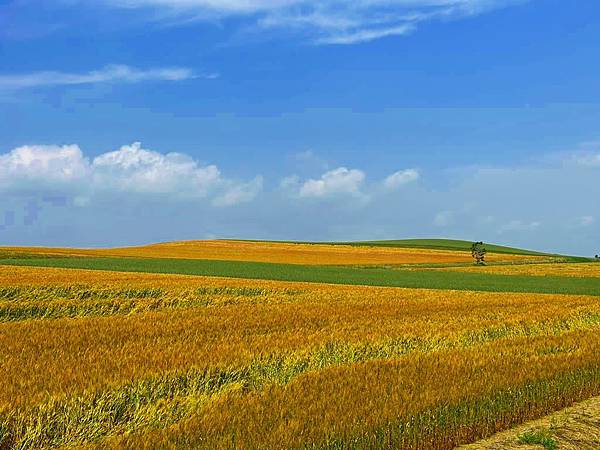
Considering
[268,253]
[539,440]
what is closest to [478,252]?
[268,253]

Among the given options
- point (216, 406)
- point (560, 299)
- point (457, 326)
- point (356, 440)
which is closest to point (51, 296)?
point (457, 326)

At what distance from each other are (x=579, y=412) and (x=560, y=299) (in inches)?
784

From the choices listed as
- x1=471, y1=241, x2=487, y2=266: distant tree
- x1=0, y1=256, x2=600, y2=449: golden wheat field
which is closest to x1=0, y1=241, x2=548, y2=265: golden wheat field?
x1=471, y1=241, x2=487, y2=266: distant tree

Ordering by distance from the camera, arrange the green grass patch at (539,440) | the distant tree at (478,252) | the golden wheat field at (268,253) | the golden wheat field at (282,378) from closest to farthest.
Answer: the golden wheat field at (282,378), the green grass patch at (539,440), the golden wheat field at (268,253), the distant tree at (478,252)

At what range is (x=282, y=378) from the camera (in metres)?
10.4

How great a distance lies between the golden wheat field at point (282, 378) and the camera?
7367 mm

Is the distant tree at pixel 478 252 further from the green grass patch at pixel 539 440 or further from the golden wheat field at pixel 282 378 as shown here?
the green grass patch at pixel 539 440

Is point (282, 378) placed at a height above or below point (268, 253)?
below

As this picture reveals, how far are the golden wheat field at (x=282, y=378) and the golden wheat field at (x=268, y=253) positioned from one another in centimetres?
6040

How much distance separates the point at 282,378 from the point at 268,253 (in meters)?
80.6

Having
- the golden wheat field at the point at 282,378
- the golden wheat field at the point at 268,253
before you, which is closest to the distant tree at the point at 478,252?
the golden wheat field at the point at 268,253

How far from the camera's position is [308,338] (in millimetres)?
13586

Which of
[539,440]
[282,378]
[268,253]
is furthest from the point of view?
[268,253]

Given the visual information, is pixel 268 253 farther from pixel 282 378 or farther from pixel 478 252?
pixel 282 378
